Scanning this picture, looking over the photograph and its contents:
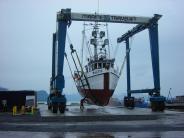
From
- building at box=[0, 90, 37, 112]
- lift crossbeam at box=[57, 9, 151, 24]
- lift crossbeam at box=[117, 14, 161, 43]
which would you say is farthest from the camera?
building at box=[0, 90, 37, 112]

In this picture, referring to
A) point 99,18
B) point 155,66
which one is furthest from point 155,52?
point 99,18

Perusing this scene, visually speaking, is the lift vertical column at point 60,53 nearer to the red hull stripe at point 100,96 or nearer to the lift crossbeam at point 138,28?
the lift crossbeam at point 138,28

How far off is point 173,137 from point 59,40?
25.2m

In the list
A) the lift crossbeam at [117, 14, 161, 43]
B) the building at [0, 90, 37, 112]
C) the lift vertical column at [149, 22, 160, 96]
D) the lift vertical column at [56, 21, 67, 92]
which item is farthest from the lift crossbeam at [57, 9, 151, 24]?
the building at [0, 90, 37, 112]

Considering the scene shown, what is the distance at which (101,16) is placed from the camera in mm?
43406

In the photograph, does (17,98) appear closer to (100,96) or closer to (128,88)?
(100,96)

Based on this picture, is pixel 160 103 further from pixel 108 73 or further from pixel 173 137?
pixel 173 137

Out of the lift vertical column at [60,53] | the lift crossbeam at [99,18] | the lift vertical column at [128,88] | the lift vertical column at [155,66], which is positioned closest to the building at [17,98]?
the lift vertical column at [60,53]

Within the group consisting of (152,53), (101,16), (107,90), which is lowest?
(107,90)

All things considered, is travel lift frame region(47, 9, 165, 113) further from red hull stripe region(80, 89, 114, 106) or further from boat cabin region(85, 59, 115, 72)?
boat cabin region(85, 59, 115, 72)

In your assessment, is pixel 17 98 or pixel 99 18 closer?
pixel 99 18

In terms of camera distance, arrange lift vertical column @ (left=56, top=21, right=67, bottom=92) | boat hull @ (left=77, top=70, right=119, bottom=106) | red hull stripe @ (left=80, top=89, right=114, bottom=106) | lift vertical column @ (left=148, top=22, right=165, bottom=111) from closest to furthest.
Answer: lift vertical column @ (left=56, top=21, right=67, bottom=92), lift vertical column @ (left=148, top=22, right=165, bottom=111), boat hull @ (left=77, top=70, right=119, bottom=106), red hull stripe @ (left=80, top=89, right=114, bottom=106)

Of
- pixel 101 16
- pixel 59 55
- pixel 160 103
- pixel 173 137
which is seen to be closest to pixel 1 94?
pixel 59 55

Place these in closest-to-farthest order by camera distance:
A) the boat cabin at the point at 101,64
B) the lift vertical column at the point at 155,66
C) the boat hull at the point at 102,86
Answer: the lift vertical column at the point at 155,66
the boat hull at the point at 102,86
the boat cabin at the point at 101,64
